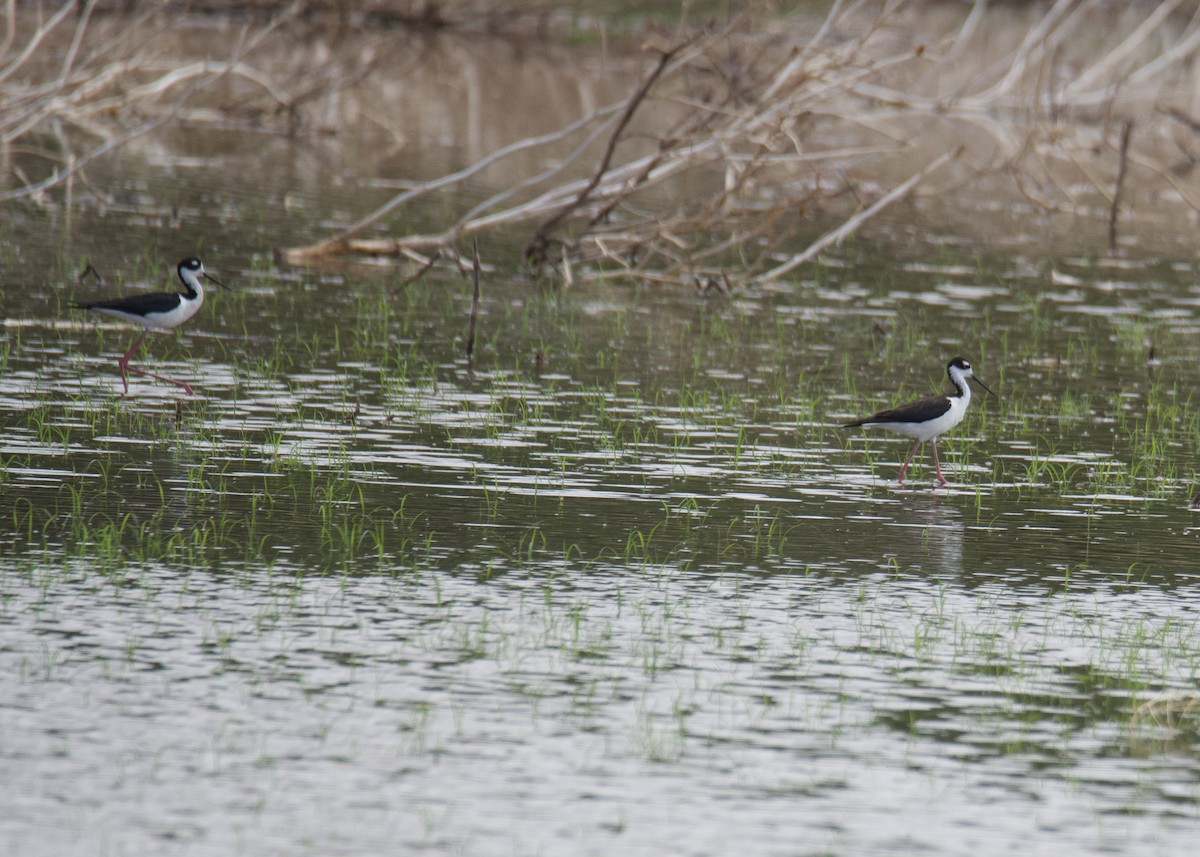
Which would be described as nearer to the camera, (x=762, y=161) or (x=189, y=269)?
(x=189, y=269)

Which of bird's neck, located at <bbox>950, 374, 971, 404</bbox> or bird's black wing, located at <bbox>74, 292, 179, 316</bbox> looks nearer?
bird's neck, located at <bbox>950, 374, 971, 404</bbox>

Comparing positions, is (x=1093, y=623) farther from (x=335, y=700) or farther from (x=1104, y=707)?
(x=335, y=700)

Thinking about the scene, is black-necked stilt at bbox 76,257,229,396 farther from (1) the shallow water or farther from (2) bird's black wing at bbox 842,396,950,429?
(2) bird's black wing at bbox 842,396,950,429

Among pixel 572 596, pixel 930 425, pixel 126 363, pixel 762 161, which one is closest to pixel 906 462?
pixel 930 425

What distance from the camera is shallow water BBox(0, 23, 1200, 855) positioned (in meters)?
7.52

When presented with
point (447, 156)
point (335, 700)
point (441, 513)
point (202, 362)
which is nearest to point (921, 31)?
point (447, 156)

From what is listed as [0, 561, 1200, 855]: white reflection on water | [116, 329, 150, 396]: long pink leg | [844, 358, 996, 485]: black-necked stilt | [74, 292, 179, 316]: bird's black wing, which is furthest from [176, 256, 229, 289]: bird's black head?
[0, 561, 1200, 855]: white reflection on water

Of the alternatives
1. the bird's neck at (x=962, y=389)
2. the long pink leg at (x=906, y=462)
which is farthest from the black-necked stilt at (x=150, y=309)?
the bird's neck at (x=962, y=389)

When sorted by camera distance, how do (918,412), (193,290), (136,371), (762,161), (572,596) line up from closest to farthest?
(572,596), (918,412), (136,371), (193,290), (762,161)

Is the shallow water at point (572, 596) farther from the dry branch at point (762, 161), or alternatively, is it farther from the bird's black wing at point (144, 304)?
the dry branch at point (762, 161)

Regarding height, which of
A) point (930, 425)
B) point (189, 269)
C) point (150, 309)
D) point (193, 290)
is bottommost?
point (930, 425)

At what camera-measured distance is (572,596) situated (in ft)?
33.8

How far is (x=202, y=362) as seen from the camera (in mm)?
16391

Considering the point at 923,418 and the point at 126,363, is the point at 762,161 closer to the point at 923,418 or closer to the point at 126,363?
the point at 923,418
